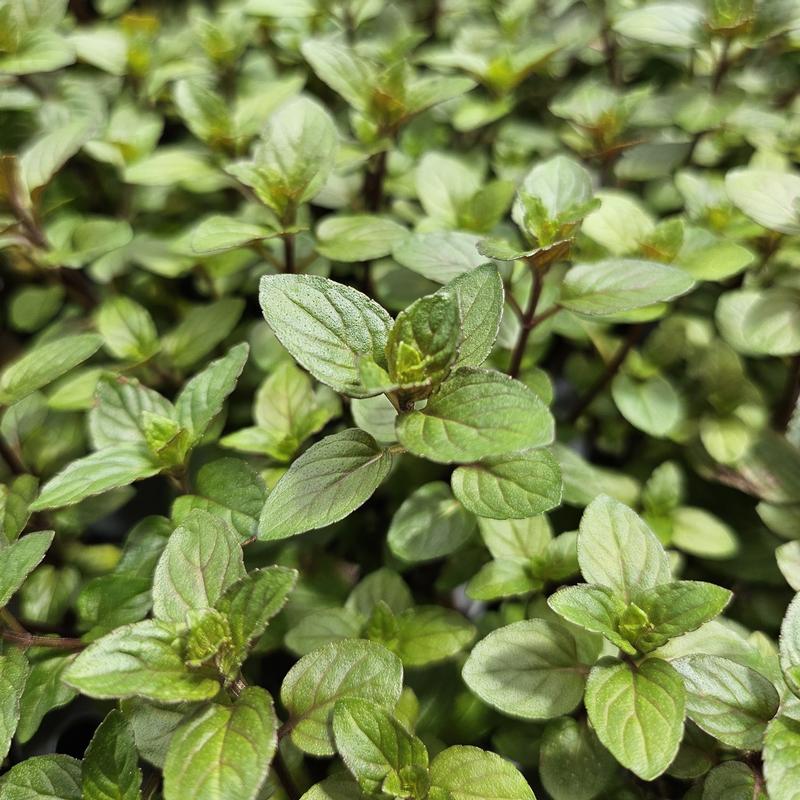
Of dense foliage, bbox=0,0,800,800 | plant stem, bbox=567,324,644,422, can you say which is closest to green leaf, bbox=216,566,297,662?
dense foliage, bbox=0,0,800,800

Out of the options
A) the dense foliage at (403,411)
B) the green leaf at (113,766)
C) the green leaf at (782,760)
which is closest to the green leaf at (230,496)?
A: the dense foliage at (403,411)

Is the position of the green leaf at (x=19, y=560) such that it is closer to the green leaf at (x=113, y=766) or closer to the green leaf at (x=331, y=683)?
the green leaf at (x=113, y=766)

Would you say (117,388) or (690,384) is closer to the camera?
(117,388)

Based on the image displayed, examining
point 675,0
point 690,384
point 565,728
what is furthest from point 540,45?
point 565,728

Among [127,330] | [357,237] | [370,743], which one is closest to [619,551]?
[370,743]

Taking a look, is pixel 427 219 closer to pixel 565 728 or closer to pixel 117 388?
pixel 117 388
